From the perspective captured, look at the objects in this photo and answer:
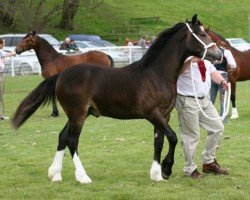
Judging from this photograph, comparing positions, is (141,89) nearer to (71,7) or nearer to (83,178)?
(83,178)

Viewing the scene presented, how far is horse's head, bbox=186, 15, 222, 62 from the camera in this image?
28.8ft

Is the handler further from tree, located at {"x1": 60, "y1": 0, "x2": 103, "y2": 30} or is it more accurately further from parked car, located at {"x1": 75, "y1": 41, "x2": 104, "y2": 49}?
tree, located at {"x1": 60, "y1": 0, "x2": 103, "y2": 30}

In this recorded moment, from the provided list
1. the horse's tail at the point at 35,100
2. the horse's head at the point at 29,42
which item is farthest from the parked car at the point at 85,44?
the horse's tail at the point at 35,100

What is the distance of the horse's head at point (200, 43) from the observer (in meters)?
8.77

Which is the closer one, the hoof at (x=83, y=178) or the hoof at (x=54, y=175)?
the hoof at (x=83, y=178)

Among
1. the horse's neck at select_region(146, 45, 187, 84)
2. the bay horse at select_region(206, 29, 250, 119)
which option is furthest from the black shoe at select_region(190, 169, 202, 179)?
the bay horse at select_region(206, 29, 250, 119)

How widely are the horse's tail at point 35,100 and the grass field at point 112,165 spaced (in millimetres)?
860

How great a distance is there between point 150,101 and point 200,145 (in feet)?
12.7

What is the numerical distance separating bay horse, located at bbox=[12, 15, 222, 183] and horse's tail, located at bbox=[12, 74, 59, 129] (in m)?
0.25

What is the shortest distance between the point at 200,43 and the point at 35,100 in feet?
8.58

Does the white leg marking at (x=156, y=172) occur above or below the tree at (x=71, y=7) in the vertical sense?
above

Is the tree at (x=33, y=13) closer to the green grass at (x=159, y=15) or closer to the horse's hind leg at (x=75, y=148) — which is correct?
the green grass at (x=159, y=15)

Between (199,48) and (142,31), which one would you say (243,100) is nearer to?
(199,48)

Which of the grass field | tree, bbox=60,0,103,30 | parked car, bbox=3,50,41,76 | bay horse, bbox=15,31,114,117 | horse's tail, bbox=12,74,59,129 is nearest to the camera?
the grass field
